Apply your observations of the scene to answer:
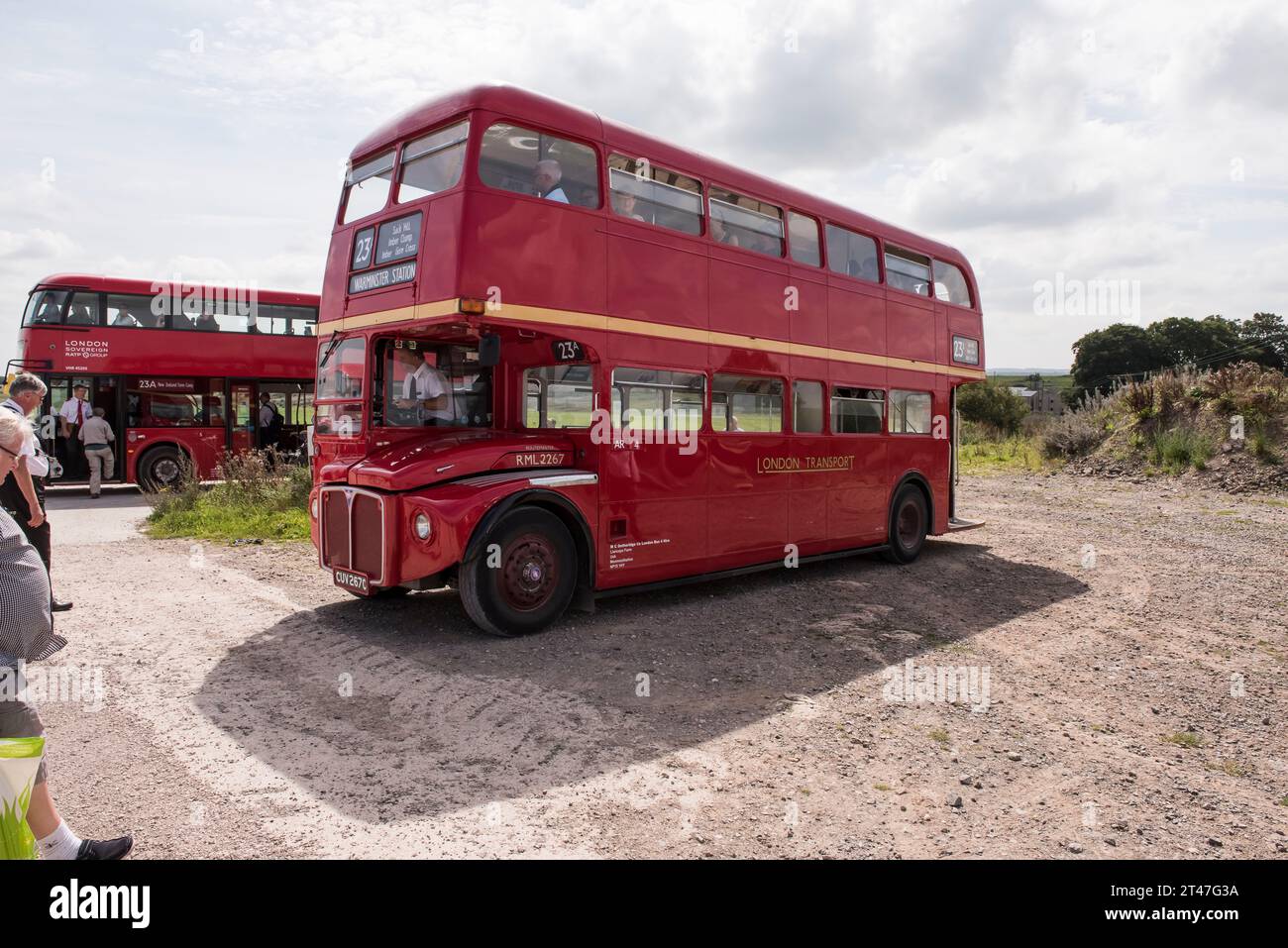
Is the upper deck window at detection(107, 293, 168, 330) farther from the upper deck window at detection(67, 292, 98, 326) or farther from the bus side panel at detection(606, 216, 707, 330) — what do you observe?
the bus side panel at detection(606, 216, 707, 330)

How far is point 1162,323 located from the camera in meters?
54.8

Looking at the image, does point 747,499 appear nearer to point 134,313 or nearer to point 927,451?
point 927,451

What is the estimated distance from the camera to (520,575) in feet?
21.9

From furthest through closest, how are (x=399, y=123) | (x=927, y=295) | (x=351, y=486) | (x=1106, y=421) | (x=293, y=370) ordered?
(x=1106, y=421)
(x=293, y=370)
(x=927, y=295)
(x=399, y=123)
(x=351, y=486)

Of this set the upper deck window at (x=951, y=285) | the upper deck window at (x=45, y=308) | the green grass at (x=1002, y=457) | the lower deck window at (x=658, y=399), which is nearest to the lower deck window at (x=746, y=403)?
the lower deck window at (x=658, y=399)

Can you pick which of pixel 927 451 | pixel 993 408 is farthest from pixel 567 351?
pixel 993 408

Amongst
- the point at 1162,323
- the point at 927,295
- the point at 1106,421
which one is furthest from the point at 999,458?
the point at 1162,323

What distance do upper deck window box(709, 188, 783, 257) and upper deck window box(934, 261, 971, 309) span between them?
367 cm

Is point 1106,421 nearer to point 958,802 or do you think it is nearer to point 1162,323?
point 958,802

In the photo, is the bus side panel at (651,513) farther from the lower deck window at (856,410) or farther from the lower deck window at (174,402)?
the lower deck window at (174,402)

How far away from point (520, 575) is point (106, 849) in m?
3.69

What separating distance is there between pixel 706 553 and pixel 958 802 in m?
4.32


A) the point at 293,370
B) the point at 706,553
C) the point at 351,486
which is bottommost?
the point at 706,553

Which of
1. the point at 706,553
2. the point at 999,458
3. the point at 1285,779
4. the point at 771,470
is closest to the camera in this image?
the point at 1285,779
